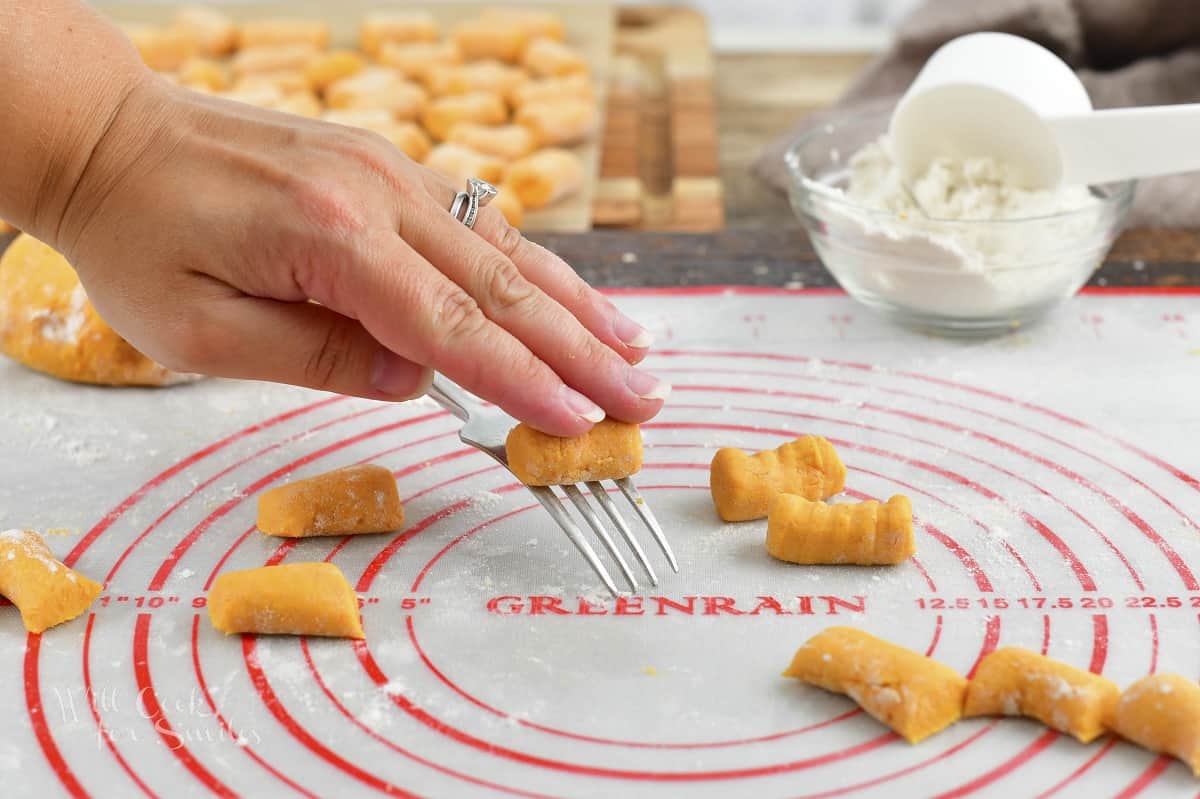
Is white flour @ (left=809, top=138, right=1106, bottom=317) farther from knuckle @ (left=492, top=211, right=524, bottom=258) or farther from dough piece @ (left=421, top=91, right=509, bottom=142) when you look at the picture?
dough piece @ (left=421, top=91, right=509, bottom=142)

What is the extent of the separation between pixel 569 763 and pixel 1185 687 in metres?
0.50

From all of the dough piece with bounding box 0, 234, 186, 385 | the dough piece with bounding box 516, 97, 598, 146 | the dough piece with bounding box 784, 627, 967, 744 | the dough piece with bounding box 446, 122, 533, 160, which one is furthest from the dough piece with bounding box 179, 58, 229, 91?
the dough piece with bounding box 784, 627, 967, 744

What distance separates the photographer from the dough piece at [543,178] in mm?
2414

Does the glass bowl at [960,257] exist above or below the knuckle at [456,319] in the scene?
below

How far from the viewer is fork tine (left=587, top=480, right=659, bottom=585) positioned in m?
1.31

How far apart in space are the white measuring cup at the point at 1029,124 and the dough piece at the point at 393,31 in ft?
5.40

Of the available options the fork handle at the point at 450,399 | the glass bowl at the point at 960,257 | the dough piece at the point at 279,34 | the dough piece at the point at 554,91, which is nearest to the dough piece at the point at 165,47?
the dough piece at the point at 279,34

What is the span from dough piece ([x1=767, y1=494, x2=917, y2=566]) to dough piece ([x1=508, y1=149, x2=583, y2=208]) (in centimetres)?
123

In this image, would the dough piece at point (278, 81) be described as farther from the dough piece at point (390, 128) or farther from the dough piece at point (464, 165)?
the dough piece at point (464, 165)

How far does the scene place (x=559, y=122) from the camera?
8.76ft

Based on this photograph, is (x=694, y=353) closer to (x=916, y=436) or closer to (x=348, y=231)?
(x=916, y=436)

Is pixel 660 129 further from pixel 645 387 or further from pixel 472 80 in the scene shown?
pixel 645 387

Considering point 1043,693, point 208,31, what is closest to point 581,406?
point 1043,693

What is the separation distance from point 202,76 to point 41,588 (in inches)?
75.5
